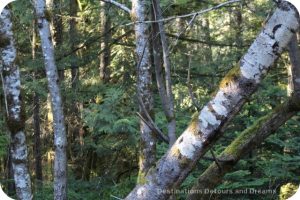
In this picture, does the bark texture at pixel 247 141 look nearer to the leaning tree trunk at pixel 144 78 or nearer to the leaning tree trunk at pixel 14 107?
the leaning tree trunk at pixel 144 78

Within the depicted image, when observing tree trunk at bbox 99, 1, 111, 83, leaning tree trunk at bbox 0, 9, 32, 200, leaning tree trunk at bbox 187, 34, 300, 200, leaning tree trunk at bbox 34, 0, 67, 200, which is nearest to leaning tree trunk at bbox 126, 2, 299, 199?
leaning tree trunk at bbox 187, 34, 300, 200

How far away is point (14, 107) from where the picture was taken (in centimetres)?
426

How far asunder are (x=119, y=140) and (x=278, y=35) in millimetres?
5453

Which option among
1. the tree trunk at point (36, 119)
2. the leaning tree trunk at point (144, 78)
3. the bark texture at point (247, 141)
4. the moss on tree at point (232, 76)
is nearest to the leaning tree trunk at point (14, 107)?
the leaning tree trunk at point (144, 78)

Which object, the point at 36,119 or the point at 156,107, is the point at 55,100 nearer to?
the point at 156,107

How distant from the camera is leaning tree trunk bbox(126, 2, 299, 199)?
6.68 feet

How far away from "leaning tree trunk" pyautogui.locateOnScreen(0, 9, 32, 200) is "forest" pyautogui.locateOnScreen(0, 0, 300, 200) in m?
0.01

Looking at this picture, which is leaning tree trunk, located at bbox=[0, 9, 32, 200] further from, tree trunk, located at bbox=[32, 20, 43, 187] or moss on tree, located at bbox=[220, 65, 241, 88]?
tree trunk, located at bbox=[32, 20, 43, 187]

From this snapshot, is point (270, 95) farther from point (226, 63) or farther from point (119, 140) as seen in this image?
point (119, 140)

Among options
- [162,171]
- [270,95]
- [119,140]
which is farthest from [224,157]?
[119,140]

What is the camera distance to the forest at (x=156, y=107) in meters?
2.13

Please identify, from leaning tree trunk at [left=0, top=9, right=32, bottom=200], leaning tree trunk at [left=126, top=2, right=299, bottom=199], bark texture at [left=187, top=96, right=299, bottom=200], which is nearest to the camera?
leaning tree trunk at [left=126, top=2, right=299, bottom=199]

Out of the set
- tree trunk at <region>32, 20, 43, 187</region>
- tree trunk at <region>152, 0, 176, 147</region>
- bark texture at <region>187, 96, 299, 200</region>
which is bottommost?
tree trunk at <region>32, 20, 43, 187</region>

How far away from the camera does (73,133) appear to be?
9.43 meters
